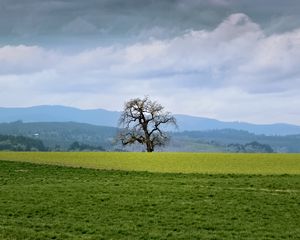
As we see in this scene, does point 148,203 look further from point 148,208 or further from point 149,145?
point 149,145

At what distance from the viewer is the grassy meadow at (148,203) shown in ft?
85.3

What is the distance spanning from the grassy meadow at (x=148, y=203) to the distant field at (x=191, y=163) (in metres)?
0.86

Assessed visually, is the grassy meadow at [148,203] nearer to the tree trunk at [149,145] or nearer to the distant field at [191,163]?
the distant field at [191,163]

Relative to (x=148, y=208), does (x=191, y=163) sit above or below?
above

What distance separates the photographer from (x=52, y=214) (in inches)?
1202

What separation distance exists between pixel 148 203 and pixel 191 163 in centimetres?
3734

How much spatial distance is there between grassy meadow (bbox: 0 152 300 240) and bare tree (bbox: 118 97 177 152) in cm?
3665

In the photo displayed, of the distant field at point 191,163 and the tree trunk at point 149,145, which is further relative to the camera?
the tree trunk at point 149,145

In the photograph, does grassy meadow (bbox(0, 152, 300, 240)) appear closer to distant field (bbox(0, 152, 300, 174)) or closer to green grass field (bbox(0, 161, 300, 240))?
green grass field (bbox(0, 161, 300, 240))

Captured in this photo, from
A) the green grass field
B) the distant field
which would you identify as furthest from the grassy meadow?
the distant field

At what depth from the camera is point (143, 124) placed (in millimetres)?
99625

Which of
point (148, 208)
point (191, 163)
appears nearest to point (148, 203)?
point (148, 208)

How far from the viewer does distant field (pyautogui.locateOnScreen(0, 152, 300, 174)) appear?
207 feet

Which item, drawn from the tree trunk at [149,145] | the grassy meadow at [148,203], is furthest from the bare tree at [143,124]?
the grassy meadow at [148,203]
